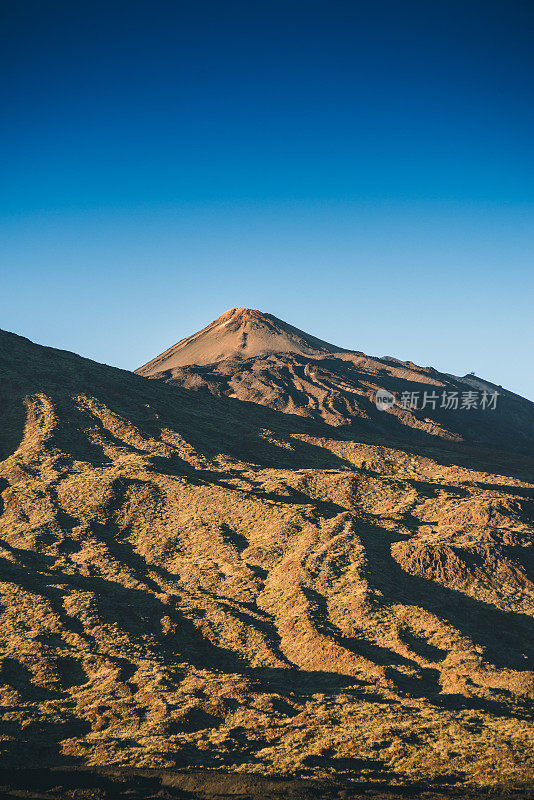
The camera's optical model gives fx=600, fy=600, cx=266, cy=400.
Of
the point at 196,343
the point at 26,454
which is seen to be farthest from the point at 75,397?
the point at 196,343

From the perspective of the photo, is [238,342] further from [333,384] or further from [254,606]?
[254,606]

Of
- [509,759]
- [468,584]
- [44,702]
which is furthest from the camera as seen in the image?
[468,584]

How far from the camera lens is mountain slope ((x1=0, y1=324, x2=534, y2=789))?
74.8 ft

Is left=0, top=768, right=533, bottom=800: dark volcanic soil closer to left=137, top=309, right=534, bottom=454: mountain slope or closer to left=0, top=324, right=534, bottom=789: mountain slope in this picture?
left=0, top=324, right=534, bottom=789: mountain slope

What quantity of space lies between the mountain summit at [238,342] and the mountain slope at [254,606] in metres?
86.3

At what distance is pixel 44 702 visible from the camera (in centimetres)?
2633

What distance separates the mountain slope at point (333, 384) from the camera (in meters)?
115

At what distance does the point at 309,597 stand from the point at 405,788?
17611 millimetres

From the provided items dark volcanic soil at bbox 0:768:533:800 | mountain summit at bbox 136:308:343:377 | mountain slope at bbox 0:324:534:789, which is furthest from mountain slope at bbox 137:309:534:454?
dark volcanic soil at bbox 0:768:533:800

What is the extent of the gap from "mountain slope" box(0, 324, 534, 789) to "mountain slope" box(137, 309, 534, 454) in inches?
1868

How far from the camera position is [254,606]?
36.8 meters

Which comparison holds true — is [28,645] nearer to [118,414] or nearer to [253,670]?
[253,670]

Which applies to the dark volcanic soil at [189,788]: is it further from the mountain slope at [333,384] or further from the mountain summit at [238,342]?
the mountain summit at [238,342]

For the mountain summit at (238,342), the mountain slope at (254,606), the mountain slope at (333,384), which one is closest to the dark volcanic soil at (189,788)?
→ the mountain slope at (254,606)
